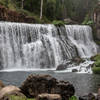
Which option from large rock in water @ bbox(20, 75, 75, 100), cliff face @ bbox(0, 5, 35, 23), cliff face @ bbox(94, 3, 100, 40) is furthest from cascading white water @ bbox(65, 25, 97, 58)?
large rock in water @ bbox(20, 75, 75, 100)

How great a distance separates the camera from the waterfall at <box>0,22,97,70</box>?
28047 mm

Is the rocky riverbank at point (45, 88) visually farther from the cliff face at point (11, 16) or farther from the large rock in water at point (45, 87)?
the cliff face at point (11, 16)

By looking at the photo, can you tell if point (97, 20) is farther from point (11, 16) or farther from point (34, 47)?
point (34, 47)

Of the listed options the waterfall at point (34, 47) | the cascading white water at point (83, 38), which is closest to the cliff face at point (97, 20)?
the cascading white water at point (83, 38)

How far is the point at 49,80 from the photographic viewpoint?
11664mm

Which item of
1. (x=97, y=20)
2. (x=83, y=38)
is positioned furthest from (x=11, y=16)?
(x=97, y=20)

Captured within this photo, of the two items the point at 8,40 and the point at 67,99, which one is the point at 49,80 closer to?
the point at 67,99

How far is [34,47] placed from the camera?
29547 mm

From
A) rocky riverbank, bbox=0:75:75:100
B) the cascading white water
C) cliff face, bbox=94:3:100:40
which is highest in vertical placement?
cliff face, bbox=94:3:100:40

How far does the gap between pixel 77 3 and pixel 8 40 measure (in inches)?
1196

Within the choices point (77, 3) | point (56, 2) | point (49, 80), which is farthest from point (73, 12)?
point (49, 80)

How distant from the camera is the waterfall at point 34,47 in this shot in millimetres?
28047

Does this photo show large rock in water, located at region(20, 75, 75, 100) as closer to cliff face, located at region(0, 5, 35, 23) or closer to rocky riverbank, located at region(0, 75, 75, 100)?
rocky riverbank, located at region(0, 75, 75, 100)

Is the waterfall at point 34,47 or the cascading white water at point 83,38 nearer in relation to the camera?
the waterfall at point 34,47
